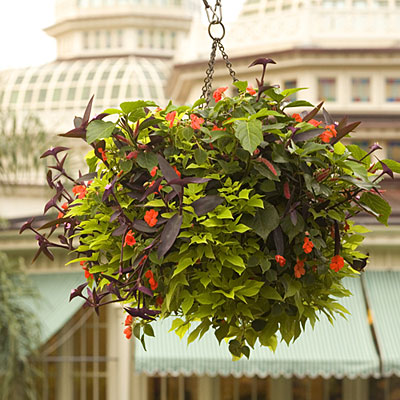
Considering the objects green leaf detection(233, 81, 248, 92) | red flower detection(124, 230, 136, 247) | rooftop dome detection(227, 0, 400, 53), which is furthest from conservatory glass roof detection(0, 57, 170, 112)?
red flower detection(124, 230, 136, 247)

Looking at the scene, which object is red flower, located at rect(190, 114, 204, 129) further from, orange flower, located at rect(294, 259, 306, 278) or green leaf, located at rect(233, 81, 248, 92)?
orange flower, located at rect(294, 259, 306, 278)

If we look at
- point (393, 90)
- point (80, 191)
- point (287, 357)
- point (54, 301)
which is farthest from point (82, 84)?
point (80, 191)

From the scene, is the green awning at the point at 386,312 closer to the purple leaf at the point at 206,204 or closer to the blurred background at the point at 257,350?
the blurred background at the point at 257,350

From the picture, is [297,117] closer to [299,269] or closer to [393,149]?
[299,269]

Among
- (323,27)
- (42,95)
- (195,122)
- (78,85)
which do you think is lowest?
(195,122)

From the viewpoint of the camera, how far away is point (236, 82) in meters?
3.83

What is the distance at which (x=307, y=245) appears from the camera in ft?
12.0

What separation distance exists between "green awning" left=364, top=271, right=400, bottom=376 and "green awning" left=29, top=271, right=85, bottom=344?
3.88 metres

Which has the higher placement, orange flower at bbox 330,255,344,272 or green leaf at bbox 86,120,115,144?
green leaf at bbox 86,120,115,144

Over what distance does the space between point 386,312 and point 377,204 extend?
9.86m

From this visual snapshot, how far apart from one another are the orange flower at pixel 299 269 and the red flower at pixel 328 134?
0.44 meters

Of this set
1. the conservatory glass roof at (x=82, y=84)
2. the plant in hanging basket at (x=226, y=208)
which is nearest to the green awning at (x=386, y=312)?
the plant in hanging basket at (x=226, y=208)

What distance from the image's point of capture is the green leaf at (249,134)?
11.6 feet

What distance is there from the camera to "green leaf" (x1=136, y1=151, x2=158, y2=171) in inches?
146
